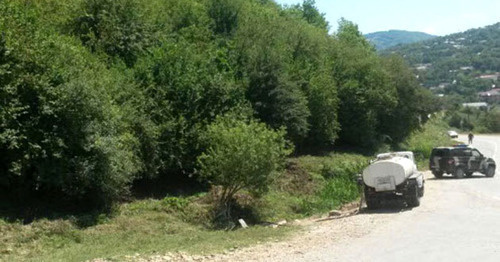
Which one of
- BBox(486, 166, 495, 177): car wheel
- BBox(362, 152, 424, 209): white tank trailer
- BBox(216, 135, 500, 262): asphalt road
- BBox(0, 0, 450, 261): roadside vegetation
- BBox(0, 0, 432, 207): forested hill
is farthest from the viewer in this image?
BBox(486, 166, 495, 177): car wheel

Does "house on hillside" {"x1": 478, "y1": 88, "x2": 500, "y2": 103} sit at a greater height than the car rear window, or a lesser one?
greater

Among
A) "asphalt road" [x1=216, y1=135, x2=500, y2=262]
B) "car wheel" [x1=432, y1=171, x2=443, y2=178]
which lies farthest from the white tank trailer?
"car wheel" [x1=432, y1=171, x2=443, y2=178]

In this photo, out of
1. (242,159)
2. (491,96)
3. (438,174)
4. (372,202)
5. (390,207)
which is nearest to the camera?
(242,159)

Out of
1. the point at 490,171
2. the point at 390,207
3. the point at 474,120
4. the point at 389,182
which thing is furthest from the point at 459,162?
the point at 474,120

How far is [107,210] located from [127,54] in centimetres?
1295

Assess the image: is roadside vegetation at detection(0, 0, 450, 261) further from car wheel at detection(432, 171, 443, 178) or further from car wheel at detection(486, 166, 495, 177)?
car wheel at detection(486, 166, 495, 177)

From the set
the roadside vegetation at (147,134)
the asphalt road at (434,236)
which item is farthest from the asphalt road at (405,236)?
the roadside vegetation at (147,134)

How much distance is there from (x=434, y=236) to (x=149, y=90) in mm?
14955

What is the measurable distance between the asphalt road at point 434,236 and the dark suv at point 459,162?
34.5 ft

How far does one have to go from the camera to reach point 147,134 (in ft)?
75.9

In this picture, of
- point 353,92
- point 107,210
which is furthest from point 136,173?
point 353,92

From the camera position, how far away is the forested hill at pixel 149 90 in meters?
18.9

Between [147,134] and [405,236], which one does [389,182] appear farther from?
[147,134]

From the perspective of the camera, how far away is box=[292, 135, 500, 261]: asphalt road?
13.9 meters
